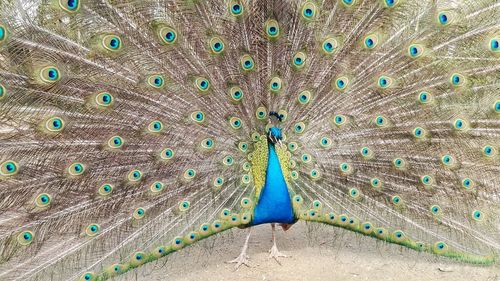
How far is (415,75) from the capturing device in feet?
10.7

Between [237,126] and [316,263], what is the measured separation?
4.68 ft

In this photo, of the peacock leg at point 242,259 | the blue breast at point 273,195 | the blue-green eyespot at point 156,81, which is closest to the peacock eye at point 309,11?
the blue breast at point 273,195

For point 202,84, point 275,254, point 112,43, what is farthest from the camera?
point 275,254

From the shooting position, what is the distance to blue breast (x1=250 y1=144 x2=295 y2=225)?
3.37m

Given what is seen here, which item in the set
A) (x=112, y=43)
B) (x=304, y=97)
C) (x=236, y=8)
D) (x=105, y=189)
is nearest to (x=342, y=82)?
(x=304, y=97)

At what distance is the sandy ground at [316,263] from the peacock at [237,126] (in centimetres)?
27

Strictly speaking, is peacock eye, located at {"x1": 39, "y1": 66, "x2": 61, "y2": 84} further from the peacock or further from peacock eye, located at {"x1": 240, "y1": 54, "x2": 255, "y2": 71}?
peacock eye, located at {"x1": 240, "y1": 54, "x2": 255, "y2": 71}

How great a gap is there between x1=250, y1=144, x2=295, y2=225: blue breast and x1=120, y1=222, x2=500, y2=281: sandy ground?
572 millimetres

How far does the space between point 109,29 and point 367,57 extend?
6.18 feet

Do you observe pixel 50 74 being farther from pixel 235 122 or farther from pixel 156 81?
pixel 235 122

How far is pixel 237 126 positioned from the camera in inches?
131

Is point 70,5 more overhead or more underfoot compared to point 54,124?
more overhead

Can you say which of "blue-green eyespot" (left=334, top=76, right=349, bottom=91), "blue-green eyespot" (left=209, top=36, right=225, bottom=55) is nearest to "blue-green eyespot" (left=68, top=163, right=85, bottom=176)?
"blue-green eyespot" (left=209, top=36, right=225, bottom=55)

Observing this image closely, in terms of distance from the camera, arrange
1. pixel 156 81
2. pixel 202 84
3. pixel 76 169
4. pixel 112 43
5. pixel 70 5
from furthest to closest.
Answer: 1. pixel 202 84
2. pixel 156 81
3. pixel 76 169
4. pixel 112 43
5. pixel 70 5
